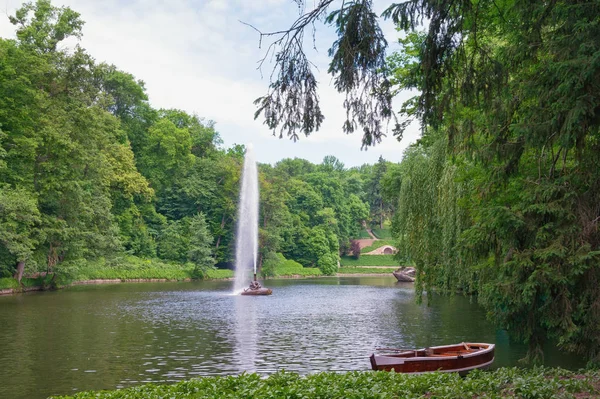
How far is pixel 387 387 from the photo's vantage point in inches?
335

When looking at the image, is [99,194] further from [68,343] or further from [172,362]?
[172,362]

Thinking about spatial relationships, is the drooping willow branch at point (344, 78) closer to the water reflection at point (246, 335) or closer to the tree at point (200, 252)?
the water reflection at point (246, 335)

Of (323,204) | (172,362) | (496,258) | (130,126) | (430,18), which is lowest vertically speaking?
(172,362)

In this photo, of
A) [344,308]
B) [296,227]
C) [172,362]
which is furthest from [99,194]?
[296,227]

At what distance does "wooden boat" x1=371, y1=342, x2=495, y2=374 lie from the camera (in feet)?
41.7

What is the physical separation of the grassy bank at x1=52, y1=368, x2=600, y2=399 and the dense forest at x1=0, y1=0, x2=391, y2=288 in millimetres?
27004

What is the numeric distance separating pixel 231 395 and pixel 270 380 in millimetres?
1621

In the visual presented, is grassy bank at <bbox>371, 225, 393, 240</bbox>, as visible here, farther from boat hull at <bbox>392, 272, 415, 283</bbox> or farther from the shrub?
boat hull at <bbox>392, 272, 415, 283</bbox>

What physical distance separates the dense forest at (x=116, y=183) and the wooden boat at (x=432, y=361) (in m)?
26.3

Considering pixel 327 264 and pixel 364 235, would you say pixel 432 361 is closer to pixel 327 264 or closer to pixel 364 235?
pixel 327 264

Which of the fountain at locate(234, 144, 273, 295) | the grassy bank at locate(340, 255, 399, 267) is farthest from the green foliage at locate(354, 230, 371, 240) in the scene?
the fountain at locate(234, 144, 273, 295)

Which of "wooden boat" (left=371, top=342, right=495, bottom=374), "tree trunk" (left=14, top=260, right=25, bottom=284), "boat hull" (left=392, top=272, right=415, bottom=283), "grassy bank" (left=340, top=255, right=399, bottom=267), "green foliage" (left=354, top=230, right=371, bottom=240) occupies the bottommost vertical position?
"wooden boat" (left=371, top=342, right=495, bottom=374)

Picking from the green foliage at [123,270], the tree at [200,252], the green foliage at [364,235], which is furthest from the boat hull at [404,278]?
the green foliage at [364,235]

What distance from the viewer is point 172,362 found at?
50.8ft
